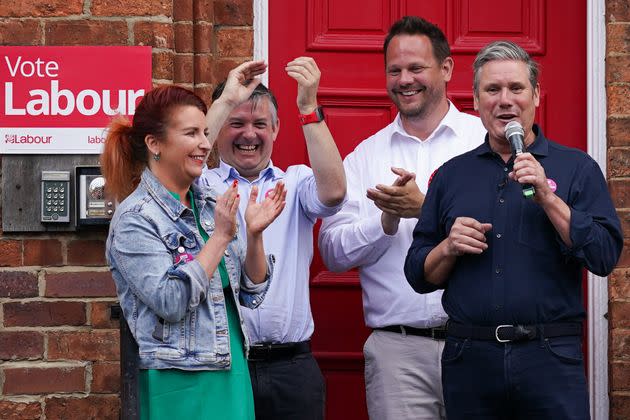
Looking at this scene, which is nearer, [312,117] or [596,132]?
[312,117]

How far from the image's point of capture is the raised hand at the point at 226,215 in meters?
3.18

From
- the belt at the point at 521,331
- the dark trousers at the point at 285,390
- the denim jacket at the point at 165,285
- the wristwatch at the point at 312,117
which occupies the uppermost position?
the wristwatch at the point at 312,117

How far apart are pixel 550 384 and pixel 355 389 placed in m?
1.57

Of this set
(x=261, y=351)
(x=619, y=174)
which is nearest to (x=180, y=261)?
(x=261, y=351)

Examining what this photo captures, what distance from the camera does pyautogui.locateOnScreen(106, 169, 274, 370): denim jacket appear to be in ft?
10.3

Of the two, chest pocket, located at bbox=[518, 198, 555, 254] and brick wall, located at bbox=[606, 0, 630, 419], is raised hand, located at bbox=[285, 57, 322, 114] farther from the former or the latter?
brick wall, located at bbox=[606, 0, 630, 419]

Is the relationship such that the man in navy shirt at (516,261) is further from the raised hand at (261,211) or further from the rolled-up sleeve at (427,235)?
the raised hand at (261,211)

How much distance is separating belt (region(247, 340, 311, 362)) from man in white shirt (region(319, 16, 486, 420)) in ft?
1.07

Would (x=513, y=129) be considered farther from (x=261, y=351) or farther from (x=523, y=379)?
(x=261, y=351)

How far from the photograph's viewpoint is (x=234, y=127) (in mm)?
4086

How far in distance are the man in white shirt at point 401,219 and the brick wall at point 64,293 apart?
879 mm

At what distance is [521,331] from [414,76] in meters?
1.28

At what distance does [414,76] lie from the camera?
13.9 ft

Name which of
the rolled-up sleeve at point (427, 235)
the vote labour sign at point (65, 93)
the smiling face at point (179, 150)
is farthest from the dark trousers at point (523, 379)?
the vote labour sign at point (65, 93)
